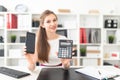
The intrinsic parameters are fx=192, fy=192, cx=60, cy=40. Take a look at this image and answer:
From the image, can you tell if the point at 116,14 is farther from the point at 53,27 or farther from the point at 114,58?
the point at 53,27

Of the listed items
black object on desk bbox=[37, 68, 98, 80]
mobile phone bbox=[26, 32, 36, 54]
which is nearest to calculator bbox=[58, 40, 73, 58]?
black object on desk bbox=[37, 68, 98, 80]

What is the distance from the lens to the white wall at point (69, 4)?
12.6ft

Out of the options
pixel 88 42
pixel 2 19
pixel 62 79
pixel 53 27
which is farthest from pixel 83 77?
pixel 2 19

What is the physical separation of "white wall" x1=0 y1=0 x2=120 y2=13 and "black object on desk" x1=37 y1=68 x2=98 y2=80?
2252mm

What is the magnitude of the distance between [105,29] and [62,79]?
242 cm

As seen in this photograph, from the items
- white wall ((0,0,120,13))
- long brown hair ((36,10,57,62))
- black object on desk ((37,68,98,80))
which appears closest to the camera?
black object on desk ((37,68,98,80))

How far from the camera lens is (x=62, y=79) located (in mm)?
1493

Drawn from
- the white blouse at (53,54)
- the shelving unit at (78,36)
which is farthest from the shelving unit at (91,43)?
the white blouse at (53,54)

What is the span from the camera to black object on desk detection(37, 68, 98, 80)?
1.52 metres

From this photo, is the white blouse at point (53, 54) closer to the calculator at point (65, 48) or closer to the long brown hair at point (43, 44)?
the long brown hair at point (43, 44)

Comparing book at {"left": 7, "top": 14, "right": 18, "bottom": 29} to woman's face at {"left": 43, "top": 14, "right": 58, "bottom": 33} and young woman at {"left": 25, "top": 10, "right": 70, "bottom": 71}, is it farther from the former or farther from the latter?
woman's face at {"left": 43, "top": 14, "right": 58, "bottom": 33}

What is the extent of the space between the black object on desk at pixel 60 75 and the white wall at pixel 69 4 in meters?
2.25

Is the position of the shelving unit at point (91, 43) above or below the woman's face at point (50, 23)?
below

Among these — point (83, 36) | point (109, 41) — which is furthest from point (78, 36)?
point (109, 41)
